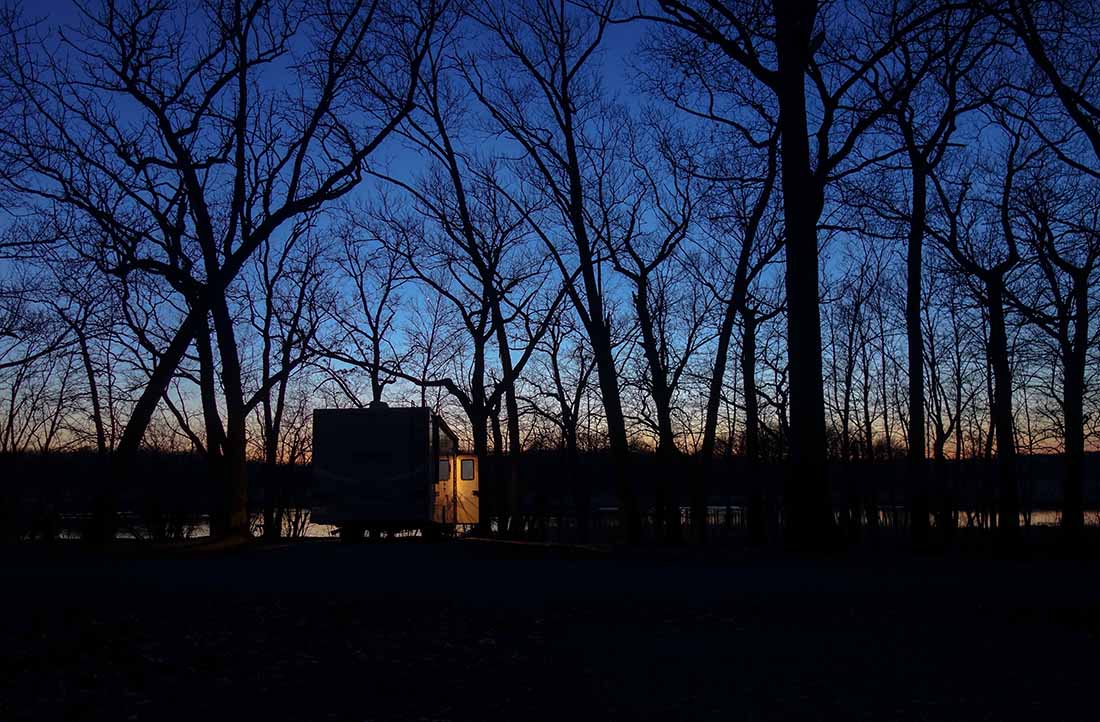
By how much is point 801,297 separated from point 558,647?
10818 millimetres

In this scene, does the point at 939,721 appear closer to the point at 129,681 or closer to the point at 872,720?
the point at 872,720

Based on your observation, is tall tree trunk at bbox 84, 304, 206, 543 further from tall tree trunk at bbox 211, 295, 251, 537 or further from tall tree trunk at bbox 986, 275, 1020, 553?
tall tree trunk at bbox 986, 275, 1020, 553

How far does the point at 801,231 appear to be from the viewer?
55.1ft

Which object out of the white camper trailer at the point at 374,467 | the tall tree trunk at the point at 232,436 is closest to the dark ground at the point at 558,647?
the tall tree trunk at the point at 232,436

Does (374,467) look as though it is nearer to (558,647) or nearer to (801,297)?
(801,297)

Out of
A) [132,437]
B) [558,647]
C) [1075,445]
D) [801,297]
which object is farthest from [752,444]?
[558,647]

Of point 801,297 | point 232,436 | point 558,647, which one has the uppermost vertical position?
point 801,297

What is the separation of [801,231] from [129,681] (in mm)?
13227

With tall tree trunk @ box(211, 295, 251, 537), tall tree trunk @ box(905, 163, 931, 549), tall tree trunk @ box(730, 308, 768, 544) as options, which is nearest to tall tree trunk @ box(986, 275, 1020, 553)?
tall tree trunk @ box(905, 163, 931, 549)

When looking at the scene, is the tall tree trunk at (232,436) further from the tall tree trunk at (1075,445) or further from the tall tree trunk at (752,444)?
the tall tree trunk at (1075,445)

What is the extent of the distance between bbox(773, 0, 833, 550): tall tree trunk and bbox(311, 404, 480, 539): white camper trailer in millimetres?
12738

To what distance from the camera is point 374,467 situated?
27281mm

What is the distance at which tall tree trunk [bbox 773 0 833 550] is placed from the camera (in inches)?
635

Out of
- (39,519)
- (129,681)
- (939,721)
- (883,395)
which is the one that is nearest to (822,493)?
(939,721)
